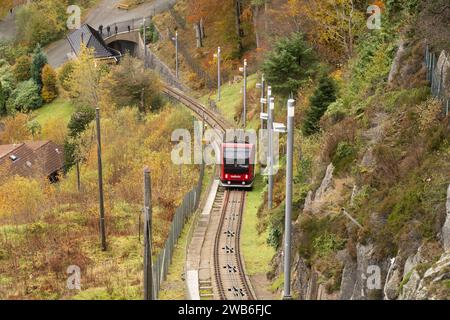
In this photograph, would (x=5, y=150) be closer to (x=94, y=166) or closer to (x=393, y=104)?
(x=94, y=166)

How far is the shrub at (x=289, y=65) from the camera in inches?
1823

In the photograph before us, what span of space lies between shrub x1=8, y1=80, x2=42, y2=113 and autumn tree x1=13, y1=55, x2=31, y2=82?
4.37m

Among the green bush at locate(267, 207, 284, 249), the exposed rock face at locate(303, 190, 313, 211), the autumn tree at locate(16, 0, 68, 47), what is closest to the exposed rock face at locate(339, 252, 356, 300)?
the exposed rock face at locate(303, 190, 313, 211)

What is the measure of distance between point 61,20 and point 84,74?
28967 millimetres

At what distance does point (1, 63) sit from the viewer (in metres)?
83.9

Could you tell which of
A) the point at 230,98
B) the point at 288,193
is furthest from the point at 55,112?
the point at 288,193

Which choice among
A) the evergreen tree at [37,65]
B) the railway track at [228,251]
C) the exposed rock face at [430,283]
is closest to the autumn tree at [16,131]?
the evergreen tree at [37,65]

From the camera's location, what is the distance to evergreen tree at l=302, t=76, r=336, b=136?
38.6m

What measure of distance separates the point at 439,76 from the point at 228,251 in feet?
38.8

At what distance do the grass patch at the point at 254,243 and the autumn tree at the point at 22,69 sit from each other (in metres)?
49.5

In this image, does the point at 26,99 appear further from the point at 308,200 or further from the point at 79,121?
the point at 308,200

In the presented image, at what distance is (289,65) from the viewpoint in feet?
153

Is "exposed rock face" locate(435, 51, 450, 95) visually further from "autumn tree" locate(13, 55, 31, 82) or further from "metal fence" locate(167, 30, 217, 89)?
"autumn tree" locate(13, 55, 31, 82)

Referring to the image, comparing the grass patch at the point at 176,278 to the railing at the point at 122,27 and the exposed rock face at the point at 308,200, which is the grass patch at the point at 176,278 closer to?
the exposed rock face at the point at 308,200
